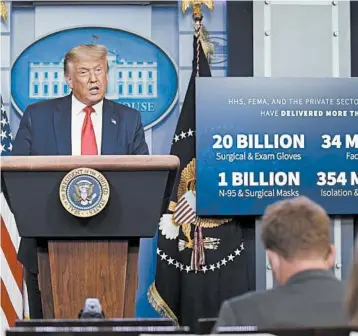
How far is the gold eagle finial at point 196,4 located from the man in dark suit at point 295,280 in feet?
11.0

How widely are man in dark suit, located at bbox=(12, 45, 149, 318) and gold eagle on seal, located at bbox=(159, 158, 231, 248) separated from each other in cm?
43

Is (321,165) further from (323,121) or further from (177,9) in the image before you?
(177,9)

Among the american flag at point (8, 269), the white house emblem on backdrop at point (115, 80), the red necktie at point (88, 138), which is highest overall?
the white house emblem on backdrop at point (115, 80)

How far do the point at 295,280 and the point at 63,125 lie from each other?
337 cm

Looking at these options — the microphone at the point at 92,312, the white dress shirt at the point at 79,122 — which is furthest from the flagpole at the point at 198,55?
the microphone at the point at 92,312

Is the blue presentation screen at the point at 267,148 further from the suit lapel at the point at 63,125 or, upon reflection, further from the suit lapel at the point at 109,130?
the suit lapel at the point at 63,125

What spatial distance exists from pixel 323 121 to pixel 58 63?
172 centimetres

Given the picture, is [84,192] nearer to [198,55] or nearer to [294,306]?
[294,306]

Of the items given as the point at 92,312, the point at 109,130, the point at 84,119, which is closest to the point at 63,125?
the point at 84,119

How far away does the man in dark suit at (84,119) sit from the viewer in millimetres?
5246

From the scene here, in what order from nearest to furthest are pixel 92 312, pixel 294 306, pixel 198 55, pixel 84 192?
pixel 294 306
pixel 92 312
pixel 84 192
pixel 198 55

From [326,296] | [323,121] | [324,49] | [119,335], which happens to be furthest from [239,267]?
[119,335]

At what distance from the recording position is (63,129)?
5316 mm

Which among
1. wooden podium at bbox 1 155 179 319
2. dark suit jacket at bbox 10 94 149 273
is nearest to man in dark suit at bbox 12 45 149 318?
dark suit jacket at bbox 10 94 149 273
